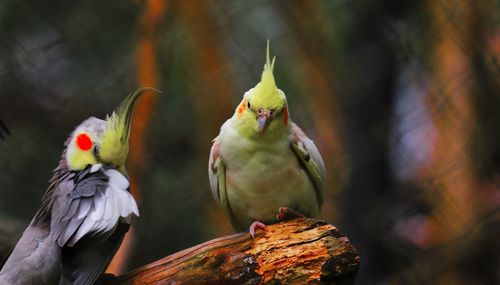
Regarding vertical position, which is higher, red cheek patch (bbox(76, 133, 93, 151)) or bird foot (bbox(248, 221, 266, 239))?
red cheek patch (bbox(76, 133, 93, 151))

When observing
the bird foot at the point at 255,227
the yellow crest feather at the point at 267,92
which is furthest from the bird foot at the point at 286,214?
the yellow crest feather at the point at 267,92

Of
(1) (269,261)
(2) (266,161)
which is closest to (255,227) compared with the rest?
(1) (269,261)

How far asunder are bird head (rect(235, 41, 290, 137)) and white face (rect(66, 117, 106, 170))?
56cm

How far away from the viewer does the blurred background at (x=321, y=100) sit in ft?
11.9

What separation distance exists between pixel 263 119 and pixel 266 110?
40 millimetres

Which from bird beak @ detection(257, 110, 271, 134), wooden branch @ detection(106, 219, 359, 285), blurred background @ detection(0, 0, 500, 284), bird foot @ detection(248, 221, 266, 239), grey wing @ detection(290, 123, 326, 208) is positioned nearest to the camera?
wooden branch @ detection(106, 219, 359, 285)

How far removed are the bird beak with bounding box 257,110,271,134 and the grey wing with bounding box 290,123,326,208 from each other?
0.53 feet

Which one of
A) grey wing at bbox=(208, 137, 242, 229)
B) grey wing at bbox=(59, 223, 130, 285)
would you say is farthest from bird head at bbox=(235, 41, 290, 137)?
grey wing at bbox=(59, 223, 130, 285)

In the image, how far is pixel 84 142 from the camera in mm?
2574

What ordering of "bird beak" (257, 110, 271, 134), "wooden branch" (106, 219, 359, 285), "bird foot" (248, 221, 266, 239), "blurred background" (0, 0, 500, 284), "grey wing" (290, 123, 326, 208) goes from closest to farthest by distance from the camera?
"wooden branch" (106, 219, 359, 285)
"bird foot" (248, 221, 266, 239)
"bird beak" (257, 110, 271, 134)
"grey wing" (290, 123, 326, 208)
"blurred background" (0, 0, 500, 284)

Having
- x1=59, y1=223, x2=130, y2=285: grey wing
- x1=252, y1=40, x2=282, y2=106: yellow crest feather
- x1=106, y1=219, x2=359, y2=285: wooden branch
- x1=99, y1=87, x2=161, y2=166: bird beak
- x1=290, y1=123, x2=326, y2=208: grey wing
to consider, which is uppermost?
x1=99, y1=87, x2=161, y2=166: bird beak

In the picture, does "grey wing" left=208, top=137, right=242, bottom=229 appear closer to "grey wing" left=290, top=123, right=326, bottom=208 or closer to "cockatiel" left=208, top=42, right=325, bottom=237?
"cockatiel" left=208, top=42, right=325, bottom=237

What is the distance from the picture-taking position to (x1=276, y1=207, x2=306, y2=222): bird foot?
2670 millimetres

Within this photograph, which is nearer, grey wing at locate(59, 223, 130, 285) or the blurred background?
grey wing at locate(59, 223, 130, 285)
